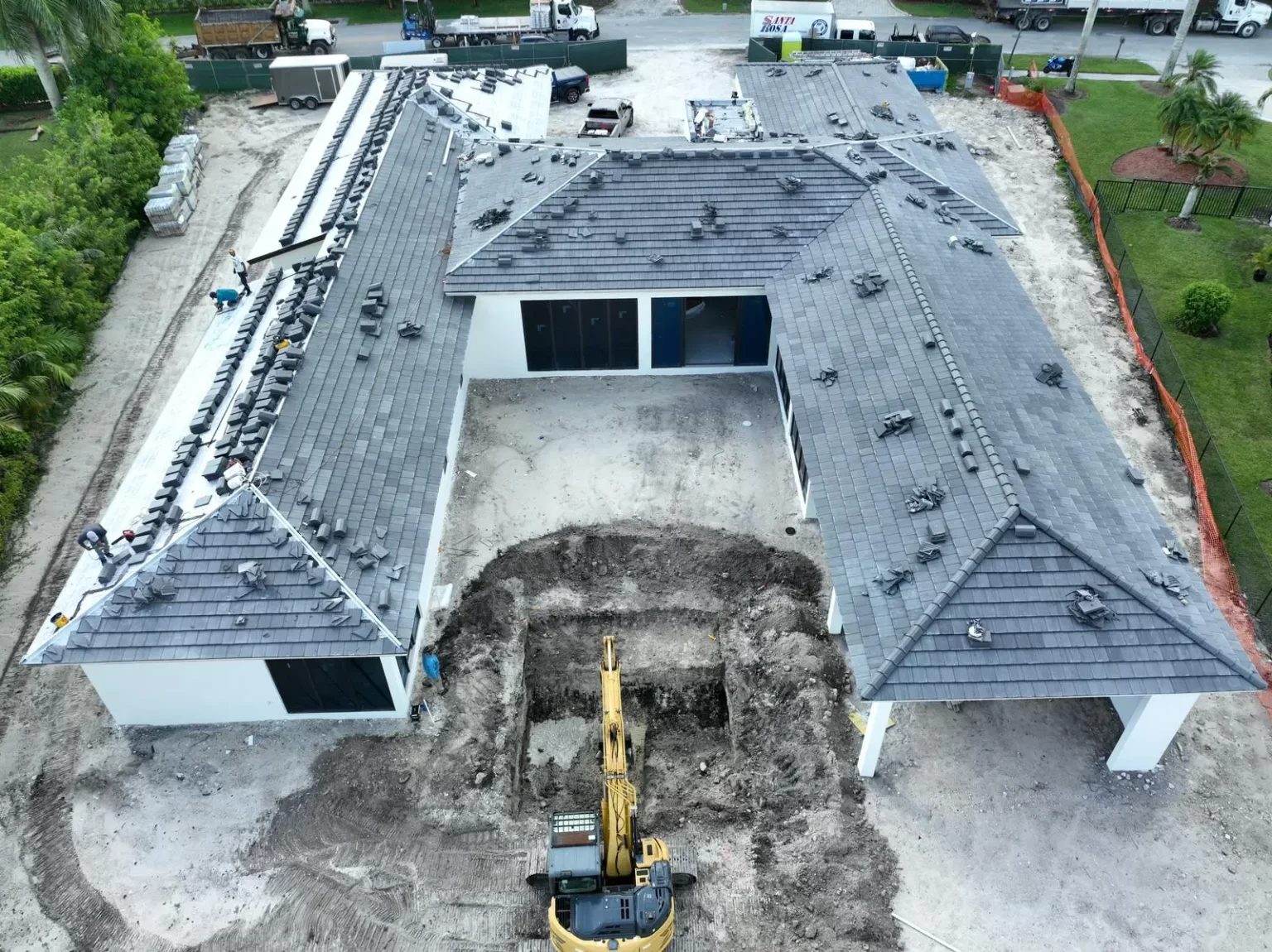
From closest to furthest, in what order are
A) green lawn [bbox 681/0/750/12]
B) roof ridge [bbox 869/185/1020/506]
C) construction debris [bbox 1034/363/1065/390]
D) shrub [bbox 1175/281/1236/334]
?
1. roof ridge [bbox 869/185/1020/506]
2. construction debris [bbox 1034/363/1065/390]
3. shrub [bbox 1175/281/1236/334]
4. green lawn [bbox 681/0/750/12]

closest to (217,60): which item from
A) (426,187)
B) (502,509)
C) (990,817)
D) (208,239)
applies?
(208,239)

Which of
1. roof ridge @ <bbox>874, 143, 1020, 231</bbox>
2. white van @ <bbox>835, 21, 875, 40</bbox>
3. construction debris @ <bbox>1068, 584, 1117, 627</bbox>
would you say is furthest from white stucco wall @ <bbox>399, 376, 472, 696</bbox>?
white van @ <bbox>835, 21, 875, 40</bbox>

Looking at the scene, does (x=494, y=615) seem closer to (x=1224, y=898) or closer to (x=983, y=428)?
(x=983, y=428)

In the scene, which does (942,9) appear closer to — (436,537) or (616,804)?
(436,537)

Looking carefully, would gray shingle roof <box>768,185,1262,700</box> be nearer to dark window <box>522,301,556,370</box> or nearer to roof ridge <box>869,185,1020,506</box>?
roof ridge <box>869,185,1020,506</box>

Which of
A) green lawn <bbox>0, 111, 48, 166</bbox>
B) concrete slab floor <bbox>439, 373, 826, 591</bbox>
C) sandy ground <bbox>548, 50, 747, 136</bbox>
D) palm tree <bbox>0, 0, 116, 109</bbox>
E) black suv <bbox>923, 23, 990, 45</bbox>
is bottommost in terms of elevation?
concrete slab floor <bbox>439, 373, 826, 591</bbox>

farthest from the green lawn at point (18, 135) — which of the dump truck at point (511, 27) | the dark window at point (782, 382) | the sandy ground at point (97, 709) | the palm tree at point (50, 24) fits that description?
the dark window at point (782, 382)
